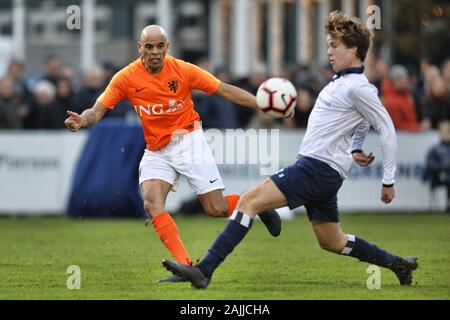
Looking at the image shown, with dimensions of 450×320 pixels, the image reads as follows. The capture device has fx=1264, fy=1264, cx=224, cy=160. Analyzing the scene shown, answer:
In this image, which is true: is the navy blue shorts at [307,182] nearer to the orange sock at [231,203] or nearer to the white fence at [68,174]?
the orange sock at [231,203]

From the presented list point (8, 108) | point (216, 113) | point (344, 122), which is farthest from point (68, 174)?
point (344, 122)

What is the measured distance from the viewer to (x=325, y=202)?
10.2 metres

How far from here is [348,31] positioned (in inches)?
395

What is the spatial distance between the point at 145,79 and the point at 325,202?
2149mm

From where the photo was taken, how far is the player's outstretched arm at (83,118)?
35.9ft

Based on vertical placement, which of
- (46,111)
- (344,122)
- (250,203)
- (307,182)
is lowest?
(46,111)

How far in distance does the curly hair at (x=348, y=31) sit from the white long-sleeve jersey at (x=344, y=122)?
0.25m

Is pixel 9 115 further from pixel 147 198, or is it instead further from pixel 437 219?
pixel 147 198

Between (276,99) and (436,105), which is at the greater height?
(276,99)

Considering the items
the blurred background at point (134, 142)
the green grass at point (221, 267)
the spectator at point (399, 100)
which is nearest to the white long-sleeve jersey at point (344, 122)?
the green grass at point (221, 267)

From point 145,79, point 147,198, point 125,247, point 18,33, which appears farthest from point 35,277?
point 18,33

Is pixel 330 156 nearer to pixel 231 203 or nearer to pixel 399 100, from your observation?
pixel 231 203

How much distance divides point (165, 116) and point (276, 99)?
55.8 inches

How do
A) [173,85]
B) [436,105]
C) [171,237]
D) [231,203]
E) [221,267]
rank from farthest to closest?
[436,105]
[221,267]
[231,203]
[173,85]
[171,237]
